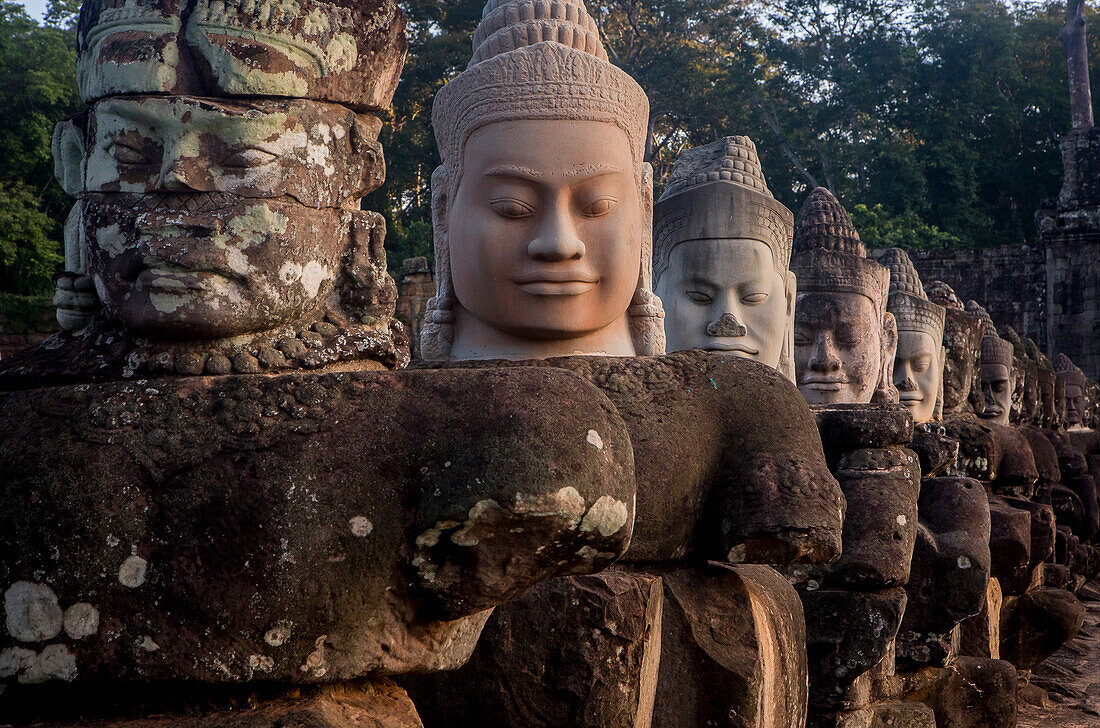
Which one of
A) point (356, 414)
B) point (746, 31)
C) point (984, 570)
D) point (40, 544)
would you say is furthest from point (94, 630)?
point (746, 31)

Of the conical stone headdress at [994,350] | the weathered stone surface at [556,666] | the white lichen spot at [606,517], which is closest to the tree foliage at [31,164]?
the conical stone headdress at [994,350]

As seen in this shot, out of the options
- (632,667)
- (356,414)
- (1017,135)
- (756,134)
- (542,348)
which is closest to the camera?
(356,414)

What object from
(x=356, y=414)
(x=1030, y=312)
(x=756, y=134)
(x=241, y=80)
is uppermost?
(x=756, y=134)

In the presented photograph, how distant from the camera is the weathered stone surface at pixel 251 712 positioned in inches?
67.7

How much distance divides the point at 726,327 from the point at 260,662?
2.82 meters

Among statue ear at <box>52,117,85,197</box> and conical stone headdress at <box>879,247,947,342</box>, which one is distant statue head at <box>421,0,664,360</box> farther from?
conical stone headdress at <box>879,247,947,342</box>

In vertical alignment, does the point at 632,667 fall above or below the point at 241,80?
below

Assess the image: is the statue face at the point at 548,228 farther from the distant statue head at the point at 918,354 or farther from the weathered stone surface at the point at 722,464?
the distant statue head at the point at 918,354

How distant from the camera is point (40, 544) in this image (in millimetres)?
1704

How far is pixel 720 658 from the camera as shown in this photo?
2820mm

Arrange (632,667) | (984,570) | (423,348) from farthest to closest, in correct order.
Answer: (984,570) → (423,348) → (632,667)

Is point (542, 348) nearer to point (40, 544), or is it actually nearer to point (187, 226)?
point (187, 226)

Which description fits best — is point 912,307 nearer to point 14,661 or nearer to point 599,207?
point 599,207

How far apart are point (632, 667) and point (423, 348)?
1.47 meters
